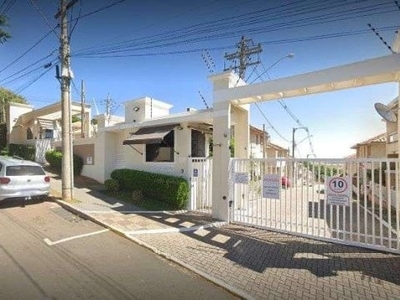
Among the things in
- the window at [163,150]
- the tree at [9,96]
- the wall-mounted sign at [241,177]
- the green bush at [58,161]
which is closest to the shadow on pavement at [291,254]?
the wall-mounted sign at [241,177]

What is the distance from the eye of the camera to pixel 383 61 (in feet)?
22.1

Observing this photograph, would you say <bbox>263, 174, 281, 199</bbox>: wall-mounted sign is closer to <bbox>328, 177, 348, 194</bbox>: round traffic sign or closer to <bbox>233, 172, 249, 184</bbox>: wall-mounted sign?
<bbox>233, 172, 249, 184</bbox>: wall-mounted sign

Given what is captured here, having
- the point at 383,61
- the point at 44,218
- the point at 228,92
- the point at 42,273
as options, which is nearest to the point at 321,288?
the point at 42,273

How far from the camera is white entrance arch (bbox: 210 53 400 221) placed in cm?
693

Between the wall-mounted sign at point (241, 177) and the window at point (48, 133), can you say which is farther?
the window at point (48, 133)

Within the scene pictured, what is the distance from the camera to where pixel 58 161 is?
1823 cm

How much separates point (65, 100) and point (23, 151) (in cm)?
1532

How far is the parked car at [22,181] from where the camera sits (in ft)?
32.1

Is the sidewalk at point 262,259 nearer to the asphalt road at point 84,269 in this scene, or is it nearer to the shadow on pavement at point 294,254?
the shadow on pavement at point 294,254

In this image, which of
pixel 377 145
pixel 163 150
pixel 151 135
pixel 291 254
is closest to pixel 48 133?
pixel 163 150

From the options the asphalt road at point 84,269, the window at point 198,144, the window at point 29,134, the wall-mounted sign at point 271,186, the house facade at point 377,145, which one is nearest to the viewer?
the asphalt road at point 84,269

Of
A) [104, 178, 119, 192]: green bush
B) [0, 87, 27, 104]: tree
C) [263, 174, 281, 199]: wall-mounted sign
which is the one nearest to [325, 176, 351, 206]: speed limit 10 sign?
[263, 174, 281, 199]: wall-mounted sign

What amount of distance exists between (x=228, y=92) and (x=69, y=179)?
271 inches

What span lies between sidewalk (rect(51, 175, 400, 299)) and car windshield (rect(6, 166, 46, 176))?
2.60m
